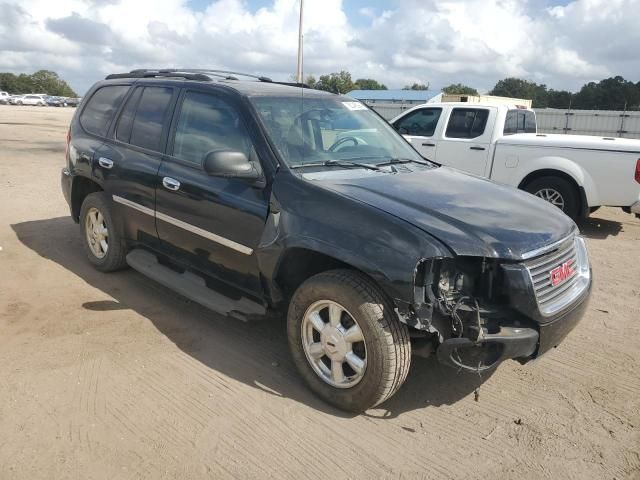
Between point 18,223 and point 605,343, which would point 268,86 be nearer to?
point 605,343

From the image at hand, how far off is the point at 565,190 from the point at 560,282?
5061 millimetres

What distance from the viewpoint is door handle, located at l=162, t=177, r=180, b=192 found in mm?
4098

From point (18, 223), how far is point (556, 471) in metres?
6.96

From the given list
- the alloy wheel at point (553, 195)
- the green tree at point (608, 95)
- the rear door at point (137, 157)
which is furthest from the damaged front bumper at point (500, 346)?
the green tree at point (608, 95)

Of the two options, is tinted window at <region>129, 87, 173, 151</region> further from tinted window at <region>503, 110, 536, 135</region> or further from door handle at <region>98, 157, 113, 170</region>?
tinted window at <region>503, 110, 536, 135</region>

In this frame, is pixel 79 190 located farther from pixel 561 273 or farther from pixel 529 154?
pixel 529 154

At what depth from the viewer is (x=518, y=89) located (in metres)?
83.2

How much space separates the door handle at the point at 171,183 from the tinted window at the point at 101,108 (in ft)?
4.36

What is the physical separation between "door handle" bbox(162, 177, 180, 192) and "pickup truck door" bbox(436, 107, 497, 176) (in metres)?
5.67

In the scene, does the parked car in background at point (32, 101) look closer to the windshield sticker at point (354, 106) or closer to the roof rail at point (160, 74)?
the roof rail at point (160, 74)

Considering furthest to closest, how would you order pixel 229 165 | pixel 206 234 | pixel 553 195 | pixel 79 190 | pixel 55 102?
pixel 55 102, pixel 553 195, pixel 79 190, pixel 206 234, pixel 229 165

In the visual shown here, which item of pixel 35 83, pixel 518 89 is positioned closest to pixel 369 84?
pixel 518 89

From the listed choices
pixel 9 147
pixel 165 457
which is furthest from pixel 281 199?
pixel 9 147

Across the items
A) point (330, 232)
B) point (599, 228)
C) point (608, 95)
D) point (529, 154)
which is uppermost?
point (608, 95)
